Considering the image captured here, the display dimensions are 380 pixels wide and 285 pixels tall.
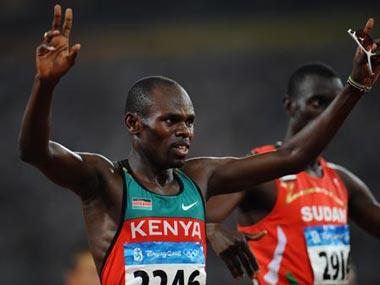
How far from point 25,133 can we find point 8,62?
9.11 meters

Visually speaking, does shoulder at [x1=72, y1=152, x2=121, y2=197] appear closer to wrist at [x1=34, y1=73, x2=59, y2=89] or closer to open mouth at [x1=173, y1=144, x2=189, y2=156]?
open mouth at [x1=173, y1=144, x2=189, y2=156]

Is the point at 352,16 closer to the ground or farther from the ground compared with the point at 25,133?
farther from the ground

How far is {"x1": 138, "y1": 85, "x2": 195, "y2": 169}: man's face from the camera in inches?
181

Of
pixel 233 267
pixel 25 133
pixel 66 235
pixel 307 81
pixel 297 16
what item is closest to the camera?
A: pixel 25 133

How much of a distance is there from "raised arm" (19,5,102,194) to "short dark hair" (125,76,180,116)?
661 millimetres

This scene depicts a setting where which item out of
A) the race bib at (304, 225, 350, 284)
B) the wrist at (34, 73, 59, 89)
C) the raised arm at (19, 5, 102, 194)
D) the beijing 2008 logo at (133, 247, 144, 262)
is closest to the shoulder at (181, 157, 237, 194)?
the beijing 2008 logo at (133, 247, 144, 262)

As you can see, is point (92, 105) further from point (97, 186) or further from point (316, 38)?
point (97, 186)

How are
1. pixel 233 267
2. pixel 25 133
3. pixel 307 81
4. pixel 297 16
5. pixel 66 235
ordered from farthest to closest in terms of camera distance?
pixel 297 16, pixel 66 235, pixel 307 81, pixel 233 267, pixel 25 133

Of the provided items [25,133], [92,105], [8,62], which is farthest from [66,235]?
[25,133]

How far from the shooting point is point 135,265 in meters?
4.45

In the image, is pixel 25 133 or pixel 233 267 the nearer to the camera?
pixel 25 133

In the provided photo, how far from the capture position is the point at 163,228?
4.57 m

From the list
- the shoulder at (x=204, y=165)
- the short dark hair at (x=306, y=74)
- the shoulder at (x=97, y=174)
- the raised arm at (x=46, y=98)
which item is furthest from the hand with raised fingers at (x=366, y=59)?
the short dark hair at (x=306, y=74)

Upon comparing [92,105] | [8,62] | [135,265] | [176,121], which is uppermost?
[8,62]
